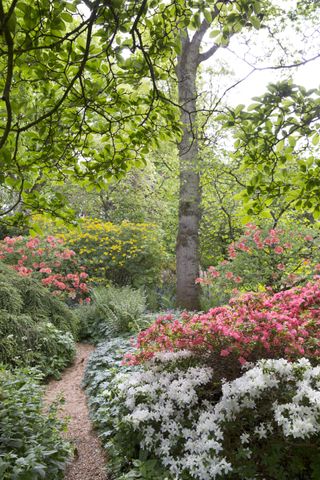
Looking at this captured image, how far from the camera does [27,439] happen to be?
308 centimetres

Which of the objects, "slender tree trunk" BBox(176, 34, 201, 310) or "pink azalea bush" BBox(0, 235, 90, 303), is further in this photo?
"pink azalea bush" BBox(0, 235, 90, 303)

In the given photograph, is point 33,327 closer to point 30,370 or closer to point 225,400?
point 30,370

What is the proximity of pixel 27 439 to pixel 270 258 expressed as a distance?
4.90m

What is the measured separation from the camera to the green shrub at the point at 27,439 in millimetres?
2514

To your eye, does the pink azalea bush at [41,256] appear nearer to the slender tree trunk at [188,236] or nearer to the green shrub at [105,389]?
the slender tree trunk at [188,236]

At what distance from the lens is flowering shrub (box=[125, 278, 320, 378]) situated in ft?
10.8

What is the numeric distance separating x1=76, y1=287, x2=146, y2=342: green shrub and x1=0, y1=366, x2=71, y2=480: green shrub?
10.3 feet

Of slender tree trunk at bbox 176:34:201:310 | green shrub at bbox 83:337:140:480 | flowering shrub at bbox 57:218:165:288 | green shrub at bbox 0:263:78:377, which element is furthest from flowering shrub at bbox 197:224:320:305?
flowering shrub at bbox 57:218:165:288

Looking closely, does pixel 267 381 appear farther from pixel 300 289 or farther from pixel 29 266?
pixel 29 266

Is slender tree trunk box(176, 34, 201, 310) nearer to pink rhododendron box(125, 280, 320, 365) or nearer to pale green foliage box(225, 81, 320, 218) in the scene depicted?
pink rhododendron box(125, 280, 320, 365)

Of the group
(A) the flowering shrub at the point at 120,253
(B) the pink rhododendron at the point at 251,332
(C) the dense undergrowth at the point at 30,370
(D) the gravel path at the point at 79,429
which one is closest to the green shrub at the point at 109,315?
(C) the dense undergrowth at the point at 30,370

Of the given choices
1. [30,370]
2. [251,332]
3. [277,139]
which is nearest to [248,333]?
[251,332]

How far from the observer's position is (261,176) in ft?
8.82

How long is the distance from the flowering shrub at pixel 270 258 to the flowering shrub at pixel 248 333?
2654 millimetres
